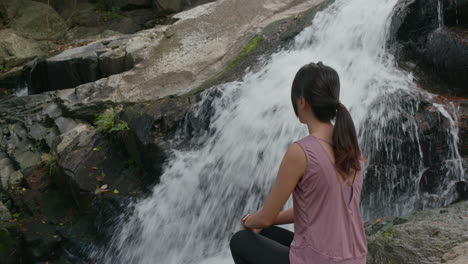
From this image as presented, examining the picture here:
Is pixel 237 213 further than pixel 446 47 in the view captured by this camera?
No

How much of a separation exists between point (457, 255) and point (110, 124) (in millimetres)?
5070

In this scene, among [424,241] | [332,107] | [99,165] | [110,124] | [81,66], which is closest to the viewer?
[332,107]

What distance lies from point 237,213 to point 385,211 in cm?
176

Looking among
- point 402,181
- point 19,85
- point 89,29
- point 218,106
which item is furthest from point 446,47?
point 89,29

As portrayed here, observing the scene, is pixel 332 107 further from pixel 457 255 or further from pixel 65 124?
pixel 65 124

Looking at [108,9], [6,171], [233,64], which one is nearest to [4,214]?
[6,171]

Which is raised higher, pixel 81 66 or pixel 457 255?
pixel 81 66

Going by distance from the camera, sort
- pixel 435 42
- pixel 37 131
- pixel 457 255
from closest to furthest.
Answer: pixel 457 255 → pixel 435 42 → pixel 37 131

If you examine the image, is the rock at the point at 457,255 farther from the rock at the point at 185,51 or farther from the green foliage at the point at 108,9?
the green foliage at the point at 108,9

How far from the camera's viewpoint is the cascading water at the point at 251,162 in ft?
16.9

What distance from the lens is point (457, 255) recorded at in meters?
3.12

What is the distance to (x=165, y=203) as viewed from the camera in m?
5.83

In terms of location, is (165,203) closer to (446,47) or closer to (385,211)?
(385,211)

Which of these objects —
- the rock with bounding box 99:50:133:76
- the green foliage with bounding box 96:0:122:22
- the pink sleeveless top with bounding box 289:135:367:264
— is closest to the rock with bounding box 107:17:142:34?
the green foliage with bounding box 96:0:122:22
